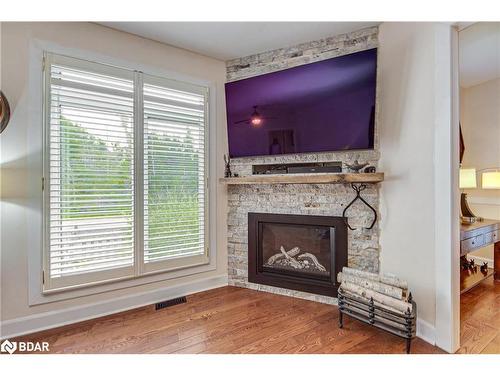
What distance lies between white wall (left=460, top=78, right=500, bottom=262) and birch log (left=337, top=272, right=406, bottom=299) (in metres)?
2.64

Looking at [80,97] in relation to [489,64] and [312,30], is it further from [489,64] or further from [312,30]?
[489,64]

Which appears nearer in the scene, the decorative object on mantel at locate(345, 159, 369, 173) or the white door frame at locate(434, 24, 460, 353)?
the white door frame at locate(434, 24, 460, 353)

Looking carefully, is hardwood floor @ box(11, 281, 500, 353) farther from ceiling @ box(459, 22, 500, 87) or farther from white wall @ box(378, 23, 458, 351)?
ceiling @ box(459, 22, 500, 87)

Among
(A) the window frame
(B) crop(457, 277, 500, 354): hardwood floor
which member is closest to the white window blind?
(A) the window frame

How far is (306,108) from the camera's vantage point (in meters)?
2.36

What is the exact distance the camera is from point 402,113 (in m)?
2.04

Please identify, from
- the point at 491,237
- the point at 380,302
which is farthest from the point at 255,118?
the point at 491,237

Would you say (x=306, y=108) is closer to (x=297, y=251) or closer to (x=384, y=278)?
(x=297, y=251)

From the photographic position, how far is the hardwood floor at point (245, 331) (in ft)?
5.81

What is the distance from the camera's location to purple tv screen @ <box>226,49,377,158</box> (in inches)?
83.8

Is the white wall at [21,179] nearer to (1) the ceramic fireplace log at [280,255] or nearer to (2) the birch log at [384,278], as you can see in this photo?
(1) the ceramic fireplace log at [280,255]

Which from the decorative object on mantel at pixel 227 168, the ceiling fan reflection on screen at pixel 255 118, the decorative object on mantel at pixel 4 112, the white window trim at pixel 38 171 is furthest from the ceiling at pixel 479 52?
the decorative object on mantel at pixel 4 112

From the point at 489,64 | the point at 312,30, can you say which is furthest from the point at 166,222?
the point at 489,64

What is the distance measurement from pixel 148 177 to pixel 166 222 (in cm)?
48
